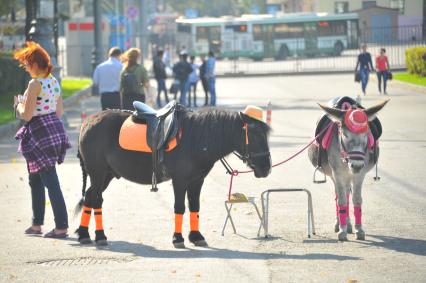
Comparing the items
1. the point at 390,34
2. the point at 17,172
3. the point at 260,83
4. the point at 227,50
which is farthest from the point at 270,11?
the point at 17,172

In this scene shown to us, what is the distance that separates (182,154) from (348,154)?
1.59 meters

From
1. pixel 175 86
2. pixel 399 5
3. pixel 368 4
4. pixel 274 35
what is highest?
pixel 368 4

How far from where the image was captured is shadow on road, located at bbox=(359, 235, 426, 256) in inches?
387

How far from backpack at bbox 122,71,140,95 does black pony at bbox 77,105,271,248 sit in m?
6.89

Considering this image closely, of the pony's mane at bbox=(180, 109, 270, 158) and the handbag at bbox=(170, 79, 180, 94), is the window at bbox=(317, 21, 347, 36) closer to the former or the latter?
the handbag at bbox=(170, 79, 180, 94)

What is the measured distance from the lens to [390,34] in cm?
5784

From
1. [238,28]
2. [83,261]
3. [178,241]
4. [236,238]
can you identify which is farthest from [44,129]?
[238,28]

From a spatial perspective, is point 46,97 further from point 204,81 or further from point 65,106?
point 204,81

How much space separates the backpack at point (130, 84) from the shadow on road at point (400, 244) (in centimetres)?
795

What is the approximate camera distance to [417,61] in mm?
39469

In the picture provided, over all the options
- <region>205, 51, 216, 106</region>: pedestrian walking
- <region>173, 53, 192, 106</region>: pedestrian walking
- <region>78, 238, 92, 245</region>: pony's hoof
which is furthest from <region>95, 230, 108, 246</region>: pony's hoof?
<region>205, 51, 216, 106</region>: pedestrian walking

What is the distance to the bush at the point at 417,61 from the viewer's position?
3821cm

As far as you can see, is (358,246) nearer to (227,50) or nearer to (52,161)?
(52,161)

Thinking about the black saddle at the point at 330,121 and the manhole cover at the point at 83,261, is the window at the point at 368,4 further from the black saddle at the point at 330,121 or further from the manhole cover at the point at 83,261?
the manhole cover at the point at 83,261
